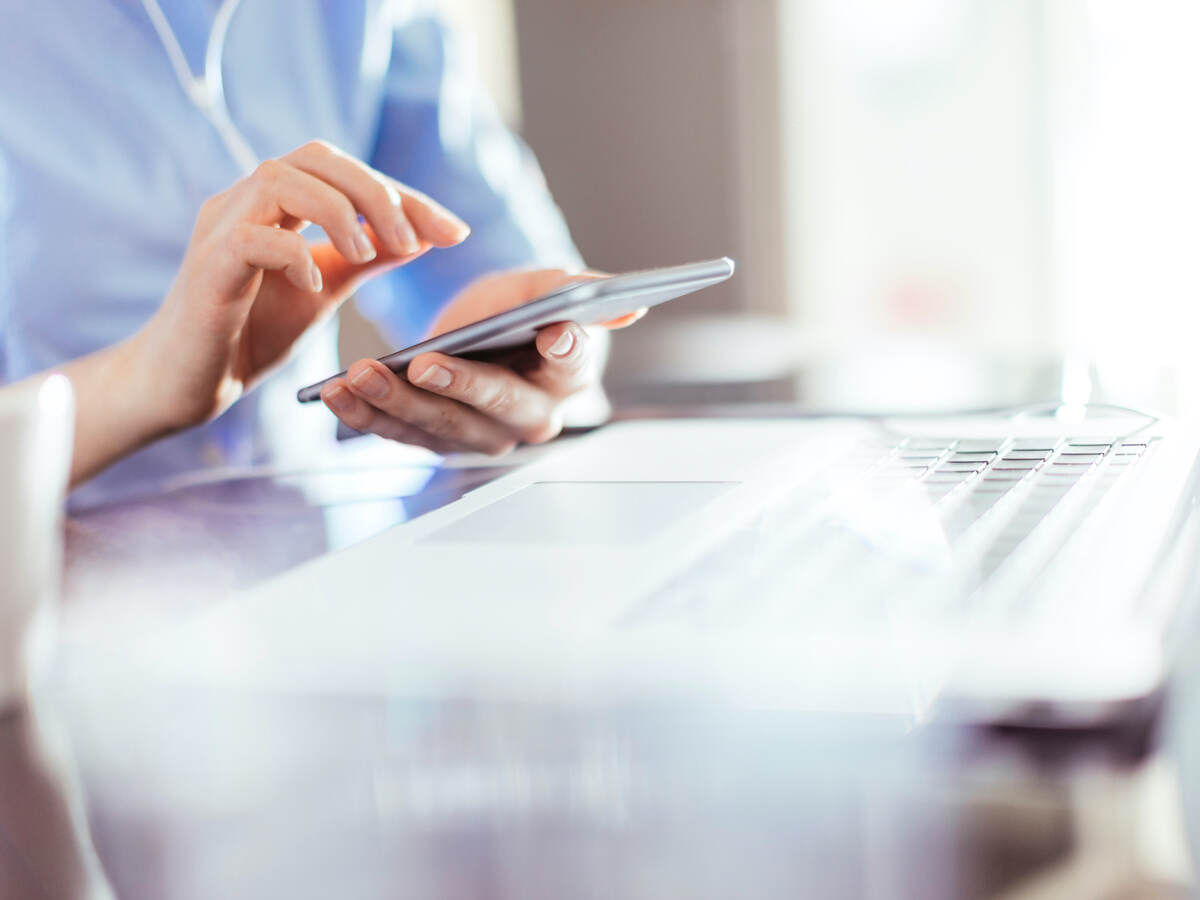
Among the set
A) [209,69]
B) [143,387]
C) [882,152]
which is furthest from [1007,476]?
[882,152]

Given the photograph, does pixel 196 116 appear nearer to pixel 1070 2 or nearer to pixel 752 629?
pixel 752 629

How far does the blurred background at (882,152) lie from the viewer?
256 centimetres

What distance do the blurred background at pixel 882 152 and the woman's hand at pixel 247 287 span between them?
1899mm

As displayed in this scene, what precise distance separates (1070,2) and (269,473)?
8.04 feet

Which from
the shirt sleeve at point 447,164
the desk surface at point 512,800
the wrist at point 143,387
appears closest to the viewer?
the desk surface at point 512,800

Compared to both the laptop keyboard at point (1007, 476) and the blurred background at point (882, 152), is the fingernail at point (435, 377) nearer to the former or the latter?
the laptop keyboard at point (1007, 476)

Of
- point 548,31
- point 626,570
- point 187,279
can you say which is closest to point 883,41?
point 548,31

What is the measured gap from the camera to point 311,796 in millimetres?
270

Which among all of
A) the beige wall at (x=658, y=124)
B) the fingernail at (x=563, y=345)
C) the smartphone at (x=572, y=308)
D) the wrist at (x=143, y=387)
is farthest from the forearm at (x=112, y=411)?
the beige wall at (x=658, y=124)

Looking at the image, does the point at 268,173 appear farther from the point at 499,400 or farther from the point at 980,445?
the point at 980,445

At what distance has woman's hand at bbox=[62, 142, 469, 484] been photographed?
536mm

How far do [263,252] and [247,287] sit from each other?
39mm

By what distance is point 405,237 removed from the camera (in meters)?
0.56

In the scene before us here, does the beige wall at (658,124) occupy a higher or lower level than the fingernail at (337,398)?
higher
